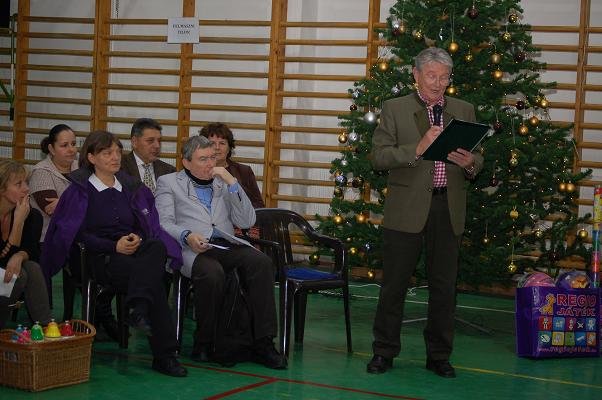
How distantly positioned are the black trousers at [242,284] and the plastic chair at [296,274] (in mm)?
197

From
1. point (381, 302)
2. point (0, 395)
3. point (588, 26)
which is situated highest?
point (588, 26)

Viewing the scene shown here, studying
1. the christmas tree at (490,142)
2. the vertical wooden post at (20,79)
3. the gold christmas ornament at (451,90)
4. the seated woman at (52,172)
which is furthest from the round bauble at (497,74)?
the vertical wooden post at (20,79)

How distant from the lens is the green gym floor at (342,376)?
13.3 feet

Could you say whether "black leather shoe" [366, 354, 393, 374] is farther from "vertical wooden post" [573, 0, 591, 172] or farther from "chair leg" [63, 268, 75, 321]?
"vertical wooden post" [573, 0, 591, 172]

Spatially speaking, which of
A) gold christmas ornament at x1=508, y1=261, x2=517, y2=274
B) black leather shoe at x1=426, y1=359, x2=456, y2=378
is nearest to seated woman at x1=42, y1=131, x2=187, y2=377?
black leather shoe at x1=426, y1=359, x2=456, y2=378

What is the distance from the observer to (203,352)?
4.66 meters

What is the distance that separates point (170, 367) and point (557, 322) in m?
2.19

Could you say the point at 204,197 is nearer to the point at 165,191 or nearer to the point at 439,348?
the point at 165,191

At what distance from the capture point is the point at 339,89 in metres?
8.70

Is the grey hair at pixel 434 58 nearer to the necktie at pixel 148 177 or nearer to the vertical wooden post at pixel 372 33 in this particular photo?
the necktie at pixel 148 177

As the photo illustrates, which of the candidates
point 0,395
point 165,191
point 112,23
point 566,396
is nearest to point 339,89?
point 112,23

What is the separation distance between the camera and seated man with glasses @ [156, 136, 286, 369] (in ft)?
15.0

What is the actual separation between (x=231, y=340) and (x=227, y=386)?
0.48m

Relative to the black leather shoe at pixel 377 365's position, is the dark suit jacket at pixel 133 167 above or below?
above
